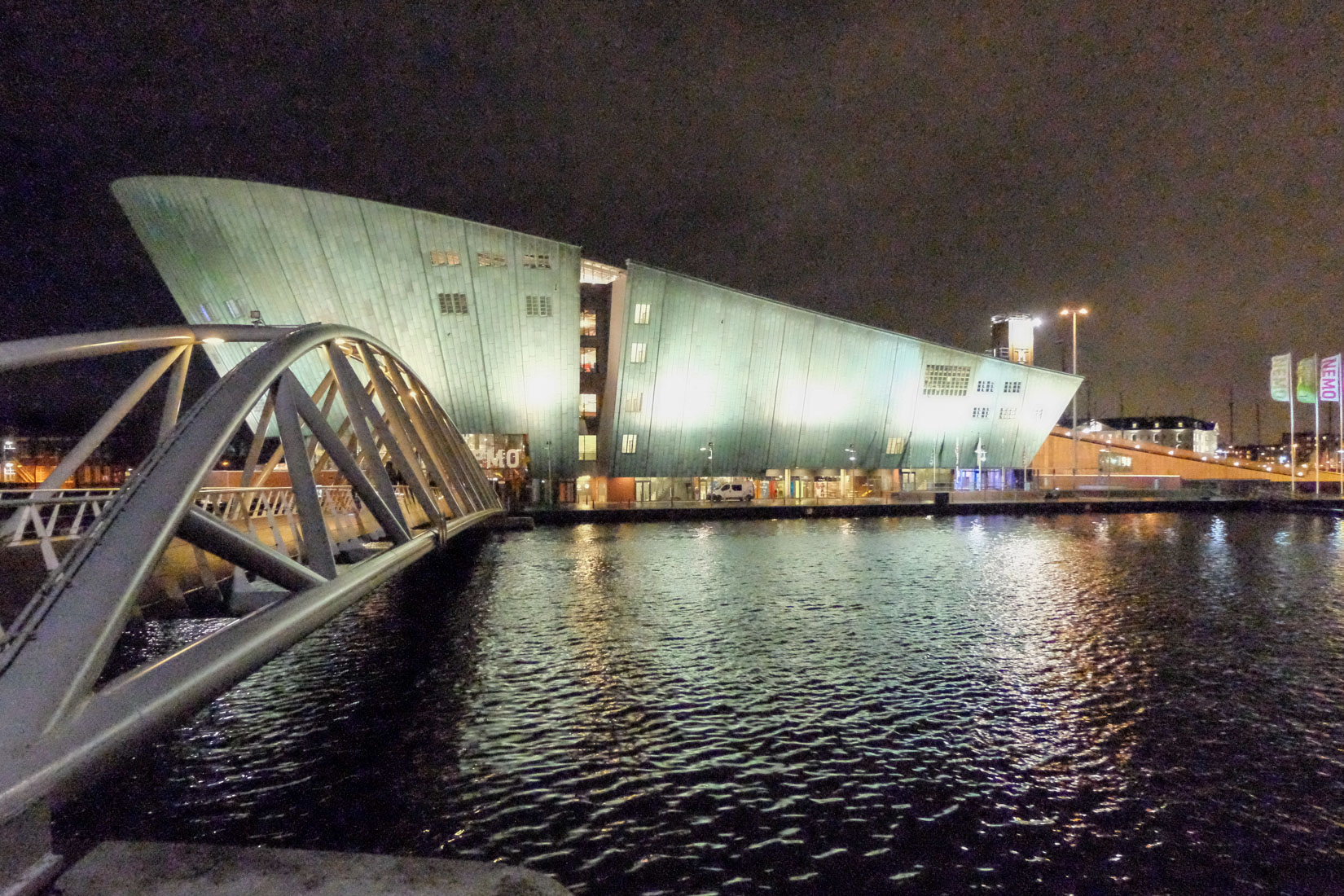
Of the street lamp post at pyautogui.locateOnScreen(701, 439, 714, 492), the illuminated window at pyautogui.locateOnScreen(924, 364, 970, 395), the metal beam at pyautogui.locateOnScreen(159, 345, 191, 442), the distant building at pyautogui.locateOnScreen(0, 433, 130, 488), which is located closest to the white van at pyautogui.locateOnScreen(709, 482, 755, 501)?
the street lamp post at pyautogui.locateOnScreen(701, 439, 714, 492)

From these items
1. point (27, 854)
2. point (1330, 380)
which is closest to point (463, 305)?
point (27, 854)

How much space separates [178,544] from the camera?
994cm

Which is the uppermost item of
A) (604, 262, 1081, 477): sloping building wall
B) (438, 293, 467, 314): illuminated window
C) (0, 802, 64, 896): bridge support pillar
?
(438, 293, 467, 314): illuminated window

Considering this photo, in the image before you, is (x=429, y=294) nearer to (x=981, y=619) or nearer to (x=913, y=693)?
(x=981, y=619)

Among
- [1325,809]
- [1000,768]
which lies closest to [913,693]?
[1000,768]

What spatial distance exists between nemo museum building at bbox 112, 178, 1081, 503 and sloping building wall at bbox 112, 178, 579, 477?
3.4 inches

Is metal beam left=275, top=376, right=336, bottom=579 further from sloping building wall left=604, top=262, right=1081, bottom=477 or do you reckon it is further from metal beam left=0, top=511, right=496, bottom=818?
sloping building wall left=604, top=262, right=1081, bottom=477

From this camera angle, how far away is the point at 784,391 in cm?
5303

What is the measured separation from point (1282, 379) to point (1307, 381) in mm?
1330

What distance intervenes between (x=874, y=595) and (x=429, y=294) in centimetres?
3244

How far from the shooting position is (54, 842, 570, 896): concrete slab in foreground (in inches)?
176

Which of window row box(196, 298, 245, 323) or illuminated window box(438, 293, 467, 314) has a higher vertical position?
illuminated window box(438, 293, 467, 314)

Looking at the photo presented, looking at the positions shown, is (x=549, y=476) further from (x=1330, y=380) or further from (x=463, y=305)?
(x=1330, y=380)

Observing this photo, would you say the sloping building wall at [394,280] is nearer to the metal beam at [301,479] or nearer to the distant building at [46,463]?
the distant building at [46,463]
